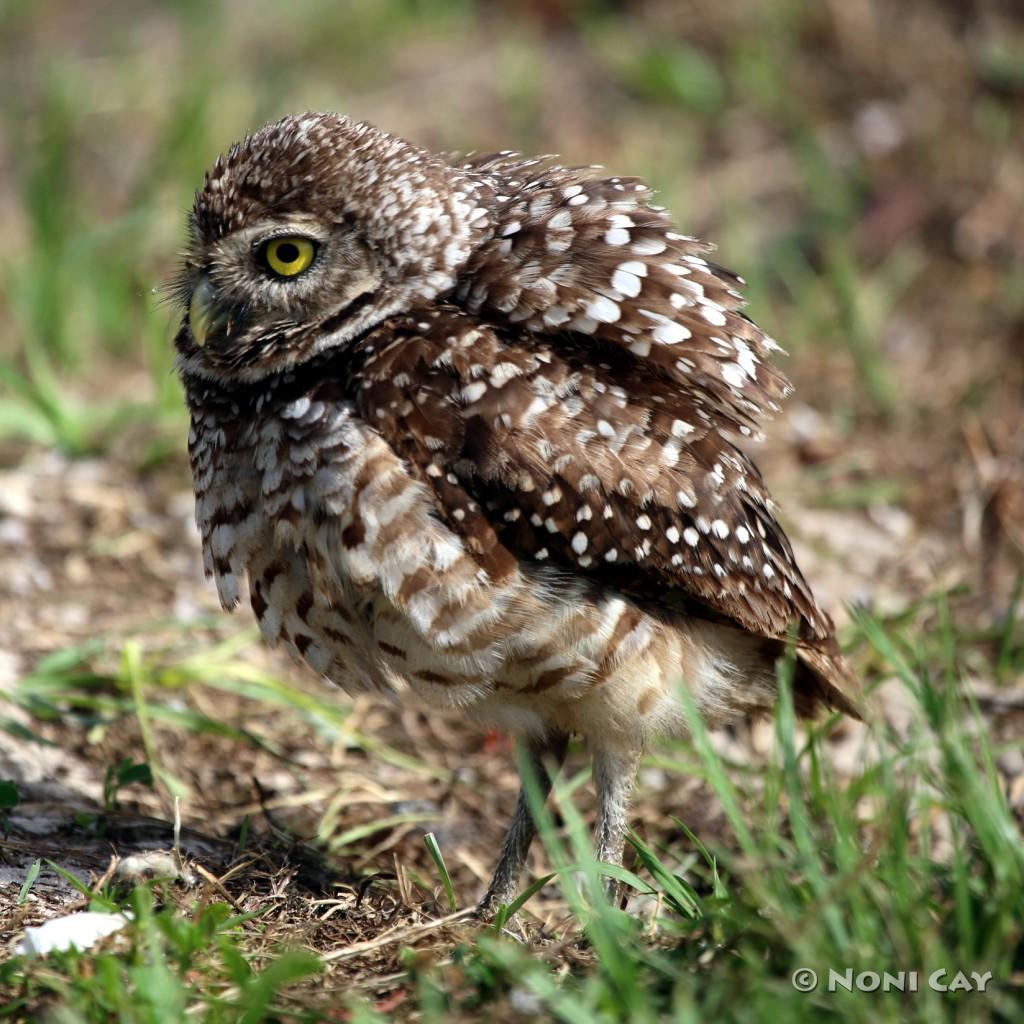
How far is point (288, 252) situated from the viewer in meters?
3.37

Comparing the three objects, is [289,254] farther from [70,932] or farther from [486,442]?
[70,932]

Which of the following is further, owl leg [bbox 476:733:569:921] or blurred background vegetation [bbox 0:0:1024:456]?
blurred background vegetation [bbox 0:0:1024:456]

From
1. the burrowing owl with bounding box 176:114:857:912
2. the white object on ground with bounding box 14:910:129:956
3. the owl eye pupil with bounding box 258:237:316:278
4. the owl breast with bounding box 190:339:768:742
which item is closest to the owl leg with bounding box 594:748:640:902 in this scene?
the burrowing owl with bounding box 176:114:857:912

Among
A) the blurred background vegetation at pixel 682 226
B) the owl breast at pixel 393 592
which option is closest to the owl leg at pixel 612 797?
the owl breast at pixel 393 592

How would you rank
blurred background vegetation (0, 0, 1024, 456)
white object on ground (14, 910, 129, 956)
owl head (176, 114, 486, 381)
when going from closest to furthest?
white object on ground (14, 910, 129, 956)
owl head (176, 114, 486, 381)
blurred background vegetation (0, 0, 1024, 456)

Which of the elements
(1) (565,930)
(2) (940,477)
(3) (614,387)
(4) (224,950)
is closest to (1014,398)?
(2) (940,477)

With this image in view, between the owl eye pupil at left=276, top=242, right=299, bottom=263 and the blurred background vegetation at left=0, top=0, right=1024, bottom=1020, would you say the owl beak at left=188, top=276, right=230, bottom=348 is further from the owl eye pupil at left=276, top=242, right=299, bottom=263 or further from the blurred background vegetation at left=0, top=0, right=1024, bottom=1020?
the blurred background vegetation at left=0, top=0, right=1024, bottom=1020

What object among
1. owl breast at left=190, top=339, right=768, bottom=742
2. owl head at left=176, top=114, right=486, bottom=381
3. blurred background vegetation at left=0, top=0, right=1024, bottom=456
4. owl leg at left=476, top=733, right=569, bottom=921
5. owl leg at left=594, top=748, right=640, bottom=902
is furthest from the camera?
blurred background vegetation at left=0, top=0, right=1024, bottom=456

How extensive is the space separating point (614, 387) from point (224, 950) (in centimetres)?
155

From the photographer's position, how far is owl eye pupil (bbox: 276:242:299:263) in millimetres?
3369

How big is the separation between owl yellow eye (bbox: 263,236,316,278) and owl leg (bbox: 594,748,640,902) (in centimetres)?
146

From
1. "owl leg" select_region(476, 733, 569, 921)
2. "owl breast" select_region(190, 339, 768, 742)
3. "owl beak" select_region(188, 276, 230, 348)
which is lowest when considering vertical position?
"owl leg" select_region(476, 733, 569, 921)

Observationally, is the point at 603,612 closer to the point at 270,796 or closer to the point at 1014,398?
the point at 270,796

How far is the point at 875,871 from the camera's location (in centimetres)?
256
